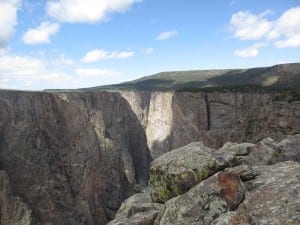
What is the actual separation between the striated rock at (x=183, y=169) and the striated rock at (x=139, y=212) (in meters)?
0.56

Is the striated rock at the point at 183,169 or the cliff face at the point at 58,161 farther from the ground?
the striated rock at the point at 183,169

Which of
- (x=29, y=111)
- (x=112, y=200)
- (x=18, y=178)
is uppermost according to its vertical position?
(x=29, y=111)

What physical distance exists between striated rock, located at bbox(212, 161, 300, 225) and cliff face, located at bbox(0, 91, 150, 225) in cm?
7022

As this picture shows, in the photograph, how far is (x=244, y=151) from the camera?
19203mm

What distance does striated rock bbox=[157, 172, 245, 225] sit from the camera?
1263cm

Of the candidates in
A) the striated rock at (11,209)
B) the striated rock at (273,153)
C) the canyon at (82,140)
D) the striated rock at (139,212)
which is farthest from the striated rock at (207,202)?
the striated rock at (11,209)

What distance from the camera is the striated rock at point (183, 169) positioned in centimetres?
1534

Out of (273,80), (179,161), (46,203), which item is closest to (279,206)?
(179,161)

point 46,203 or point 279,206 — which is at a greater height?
point 279,206

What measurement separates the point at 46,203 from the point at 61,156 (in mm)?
13469

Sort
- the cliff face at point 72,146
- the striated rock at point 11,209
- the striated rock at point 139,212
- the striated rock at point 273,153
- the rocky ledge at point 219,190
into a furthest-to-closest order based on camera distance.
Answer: the cliff face at point 72,146
the striated rock at point 11,209
the striated rock at point 273,153
the striated rock at point 139,212
the rocky ledge at point 219,190

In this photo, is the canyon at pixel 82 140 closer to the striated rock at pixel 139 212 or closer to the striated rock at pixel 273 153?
the striated rock at pixel 273 153

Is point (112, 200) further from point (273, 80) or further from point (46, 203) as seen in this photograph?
point (273, 80)

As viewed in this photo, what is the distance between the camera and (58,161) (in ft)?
311
